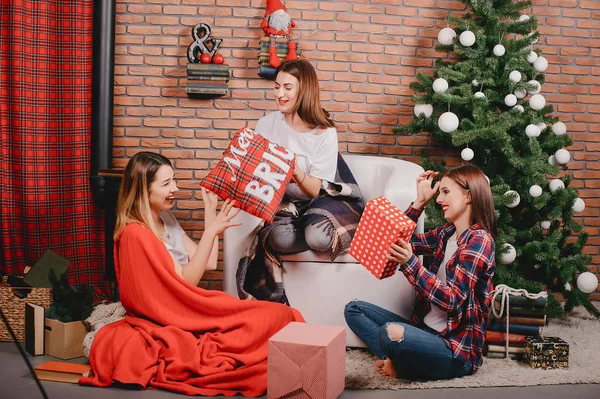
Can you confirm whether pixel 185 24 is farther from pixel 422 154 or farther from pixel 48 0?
pixel 422 154

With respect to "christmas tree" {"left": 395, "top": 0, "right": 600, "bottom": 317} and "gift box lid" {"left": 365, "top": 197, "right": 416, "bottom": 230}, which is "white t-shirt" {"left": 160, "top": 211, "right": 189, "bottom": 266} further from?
"christmas tree" {"left": 395, "top": 0, "right": 600, "bottom": 317}

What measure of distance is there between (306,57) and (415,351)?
7.61 ft

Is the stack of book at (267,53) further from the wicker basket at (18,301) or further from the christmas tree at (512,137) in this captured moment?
the wicker basket at (18,301)

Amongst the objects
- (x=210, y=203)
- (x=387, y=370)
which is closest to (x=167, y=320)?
(x=210, y=203)

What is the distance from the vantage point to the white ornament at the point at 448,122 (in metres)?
3.75

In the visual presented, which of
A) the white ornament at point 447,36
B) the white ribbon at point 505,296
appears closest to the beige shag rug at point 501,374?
the white ribbon at point 505,296

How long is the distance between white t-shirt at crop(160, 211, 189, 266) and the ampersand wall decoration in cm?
138

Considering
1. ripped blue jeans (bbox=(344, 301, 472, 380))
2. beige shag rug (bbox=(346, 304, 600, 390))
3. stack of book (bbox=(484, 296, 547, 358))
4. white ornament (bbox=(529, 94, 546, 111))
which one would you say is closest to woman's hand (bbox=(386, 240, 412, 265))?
ripped blue jeans (bbox=(344, 301, 472, 380))

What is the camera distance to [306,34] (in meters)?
4.29

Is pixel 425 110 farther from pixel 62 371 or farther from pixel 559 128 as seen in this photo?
pixel 62 371

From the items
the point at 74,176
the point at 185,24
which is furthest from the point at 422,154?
the point at 74,176

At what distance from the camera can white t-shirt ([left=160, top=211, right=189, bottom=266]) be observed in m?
2.97

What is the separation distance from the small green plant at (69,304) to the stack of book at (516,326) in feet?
6.01

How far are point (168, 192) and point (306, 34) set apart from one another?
5.95ft
